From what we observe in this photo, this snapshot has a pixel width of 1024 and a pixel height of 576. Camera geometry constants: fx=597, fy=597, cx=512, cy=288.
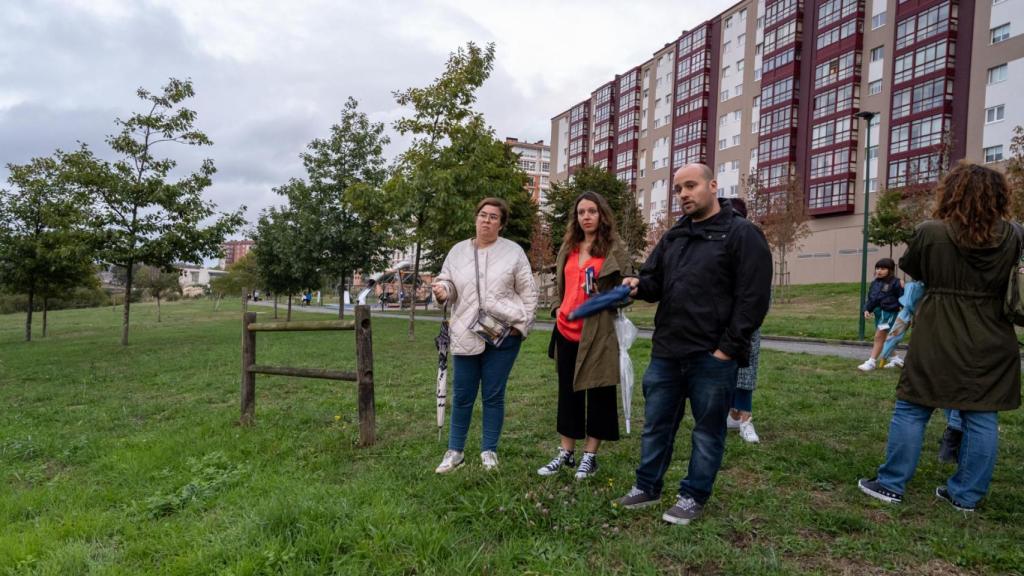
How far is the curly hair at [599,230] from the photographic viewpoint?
4082 mm

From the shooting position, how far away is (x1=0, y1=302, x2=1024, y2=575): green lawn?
2.86 metres

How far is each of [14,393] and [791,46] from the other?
49.7m

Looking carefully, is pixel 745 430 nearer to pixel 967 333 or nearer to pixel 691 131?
pixel 967 333

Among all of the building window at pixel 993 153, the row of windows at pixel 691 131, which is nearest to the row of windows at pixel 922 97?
the building window at pixel 993 153

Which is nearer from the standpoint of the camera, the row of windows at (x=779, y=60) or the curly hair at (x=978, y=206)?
the curly hair at (x=978, y=206)

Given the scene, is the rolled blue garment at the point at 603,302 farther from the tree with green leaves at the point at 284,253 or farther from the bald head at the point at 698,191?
the tree with green leaves at the point at 284,253

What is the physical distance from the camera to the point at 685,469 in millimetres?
4281

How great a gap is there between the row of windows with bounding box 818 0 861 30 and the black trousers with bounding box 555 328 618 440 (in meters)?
46.9

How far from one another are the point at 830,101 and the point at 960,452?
4549 cm

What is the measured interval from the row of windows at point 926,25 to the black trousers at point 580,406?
43.1 meters

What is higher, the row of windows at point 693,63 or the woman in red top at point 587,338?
the row of windows at point 693,63

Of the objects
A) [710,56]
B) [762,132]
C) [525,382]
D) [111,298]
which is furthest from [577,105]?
[525,382]

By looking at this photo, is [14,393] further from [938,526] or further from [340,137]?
[340,137]

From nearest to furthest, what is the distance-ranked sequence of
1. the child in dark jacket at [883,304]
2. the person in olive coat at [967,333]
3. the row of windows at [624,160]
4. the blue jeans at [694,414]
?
the blue jeans at [694,414] < the person in olive coat at [967,333] < the child in dark jacket at [883,304] < the row of windows at [624,160]
